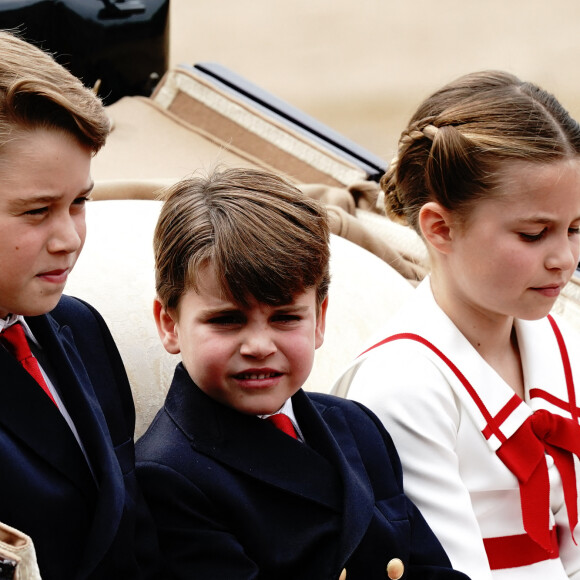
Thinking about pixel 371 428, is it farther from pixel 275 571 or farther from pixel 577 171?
pixel 577 171

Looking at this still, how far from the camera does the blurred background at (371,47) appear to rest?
22.7 feet

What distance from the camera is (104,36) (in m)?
3.46

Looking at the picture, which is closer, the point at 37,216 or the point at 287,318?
the point at 37,216

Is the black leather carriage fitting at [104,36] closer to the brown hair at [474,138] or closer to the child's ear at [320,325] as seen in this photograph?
the brown hair at [474,138]

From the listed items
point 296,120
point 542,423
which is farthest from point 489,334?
point 296,120

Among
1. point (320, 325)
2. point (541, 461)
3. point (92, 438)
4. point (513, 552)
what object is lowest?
point (513, 552)

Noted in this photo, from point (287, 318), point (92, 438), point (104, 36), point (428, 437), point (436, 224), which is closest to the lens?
point (92, 438)

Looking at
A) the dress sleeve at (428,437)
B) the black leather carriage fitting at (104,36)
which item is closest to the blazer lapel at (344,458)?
the dress sleeve at (428,437)

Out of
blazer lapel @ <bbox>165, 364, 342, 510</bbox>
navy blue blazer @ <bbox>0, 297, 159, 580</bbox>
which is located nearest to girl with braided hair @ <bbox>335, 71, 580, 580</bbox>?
blazer lapel @ <bbox>165, 364, 342, 510</bbox>

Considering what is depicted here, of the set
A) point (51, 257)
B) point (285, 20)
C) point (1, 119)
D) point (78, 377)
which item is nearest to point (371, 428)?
point (78, 377)

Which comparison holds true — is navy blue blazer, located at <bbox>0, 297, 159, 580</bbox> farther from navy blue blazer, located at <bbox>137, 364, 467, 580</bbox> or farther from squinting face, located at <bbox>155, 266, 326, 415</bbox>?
squinting face, located at <bbox>155, 266, 326, 415</bbox>

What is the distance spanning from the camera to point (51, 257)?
1.37 meters

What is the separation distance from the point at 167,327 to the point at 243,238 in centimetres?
20

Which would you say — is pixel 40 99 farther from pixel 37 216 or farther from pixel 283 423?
pixel 283 423
